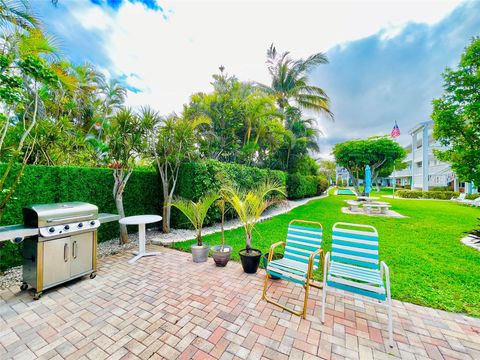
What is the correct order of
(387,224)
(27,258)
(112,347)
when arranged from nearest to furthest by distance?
(112,347) < (27,258) < (387,224)

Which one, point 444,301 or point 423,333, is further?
point 444,301

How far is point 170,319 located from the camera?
2.57m

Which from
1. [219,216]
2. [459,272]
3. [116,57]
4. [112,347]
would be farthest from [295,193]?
Result: [112,347]

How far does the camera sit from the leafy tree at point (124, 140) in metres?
5.25

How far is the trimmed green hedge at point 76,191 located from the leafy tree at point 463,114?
1008 centimetres

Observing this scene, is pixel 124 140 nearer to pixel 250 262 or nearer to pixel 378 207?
pixel 250 262

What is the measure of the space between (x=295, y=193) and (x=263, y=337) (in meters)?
16.5

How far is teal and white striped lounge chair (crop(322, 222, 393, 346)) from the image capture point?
2.40 meters

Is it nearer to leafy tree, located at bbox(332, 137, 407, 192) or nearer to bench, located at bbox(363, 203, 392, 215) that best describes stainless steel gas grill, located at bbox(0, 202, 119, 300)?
bench, located at bbox(363, 203, 392, 215)

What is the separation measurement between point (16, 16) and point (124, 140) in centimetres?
340

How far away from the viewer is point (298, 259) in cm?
327

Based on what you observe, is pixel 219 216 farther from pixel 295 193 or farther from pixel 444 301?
pixel 295 193

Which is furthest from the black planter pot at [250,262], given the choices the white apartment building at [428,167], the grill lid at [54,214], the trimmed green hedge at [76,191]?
the white apartment building at [428,167]

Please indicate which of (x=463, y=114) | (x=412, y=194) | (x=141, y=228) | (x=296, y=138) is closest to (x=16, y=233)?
(x=141, y=228)
